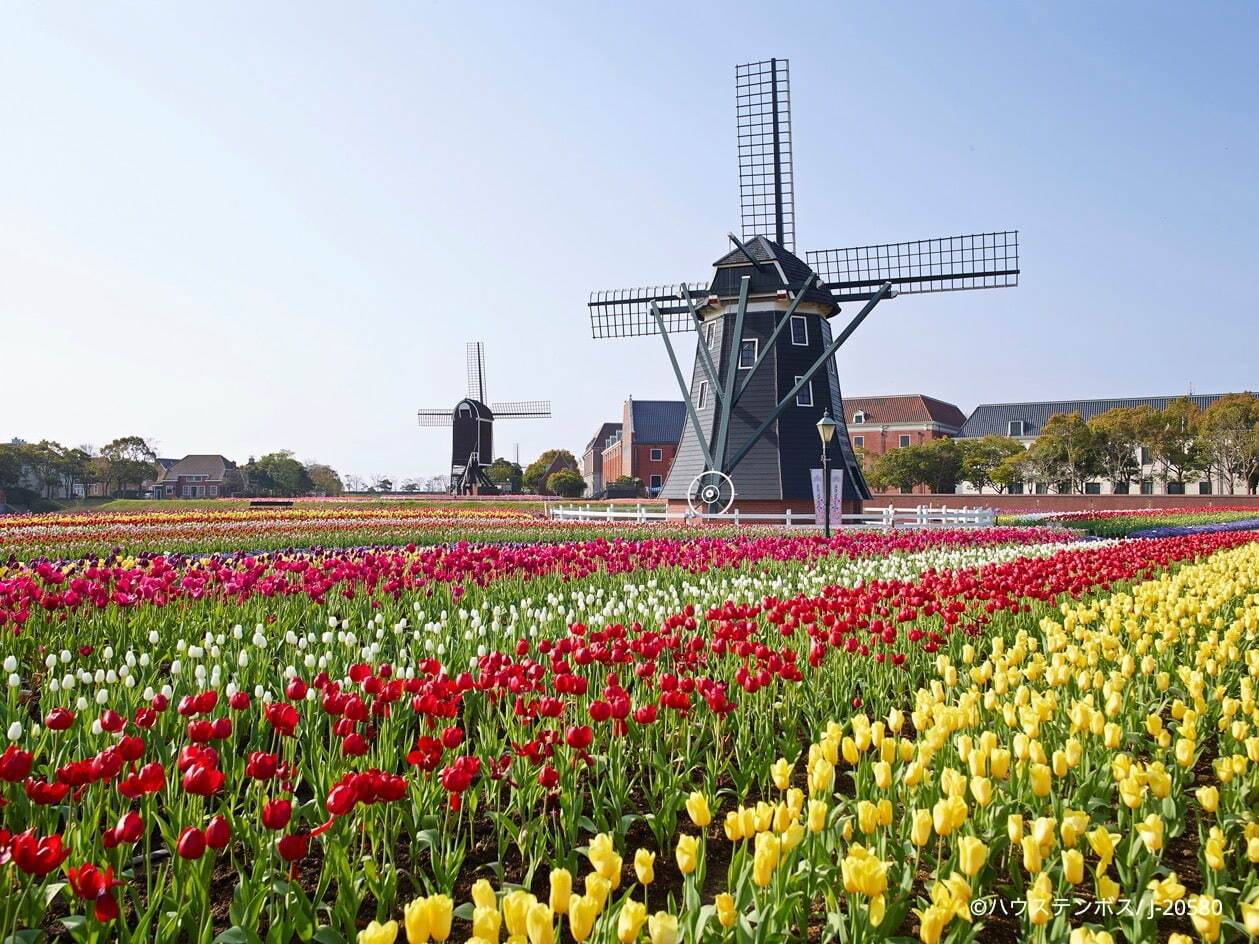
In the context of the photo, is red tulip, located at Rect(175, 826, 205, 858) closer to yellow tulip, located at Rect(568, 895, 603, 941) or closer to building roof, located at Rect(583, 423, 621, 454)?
yellow tulip, located at Rect(568, 895, 603, 941)

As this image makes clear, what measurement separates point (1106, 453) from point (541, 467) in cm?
5403

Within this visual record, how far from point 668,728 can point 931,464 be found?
6462cm

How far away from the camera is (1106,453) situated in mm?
61219

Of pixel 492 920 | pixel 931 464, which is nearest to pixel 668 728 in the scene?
pixel 492 920

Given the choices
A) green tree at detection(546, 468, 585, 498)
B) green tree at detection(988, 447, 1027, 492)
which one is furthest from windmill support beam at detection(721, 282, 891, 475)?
green tree at detection(546, 468, 585, 498)

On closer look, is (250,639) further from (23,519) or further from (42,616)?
(23,519)

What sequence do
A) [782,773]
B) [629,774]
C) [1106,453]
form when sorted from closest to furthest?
[782,773]
[629,774]
[1106,453]

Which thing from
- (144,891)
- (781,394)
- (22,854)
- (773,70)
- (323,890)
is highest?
(773,70)

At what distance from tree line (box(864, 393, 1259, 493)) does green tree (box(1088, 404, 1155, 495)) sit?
0.06 meters

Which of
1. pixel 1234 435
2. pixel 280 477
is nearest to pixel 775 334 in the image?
pixel 1234 435

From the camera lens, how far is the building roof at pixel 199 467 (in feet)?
365

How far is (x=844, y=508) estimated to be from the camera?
2606 cm

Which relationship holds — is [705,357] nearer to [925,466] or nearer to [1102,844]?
[1102,844]

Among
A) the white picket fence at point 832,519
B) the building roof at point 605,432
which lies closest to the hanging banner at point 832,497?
the white picket fence at point 832,519
